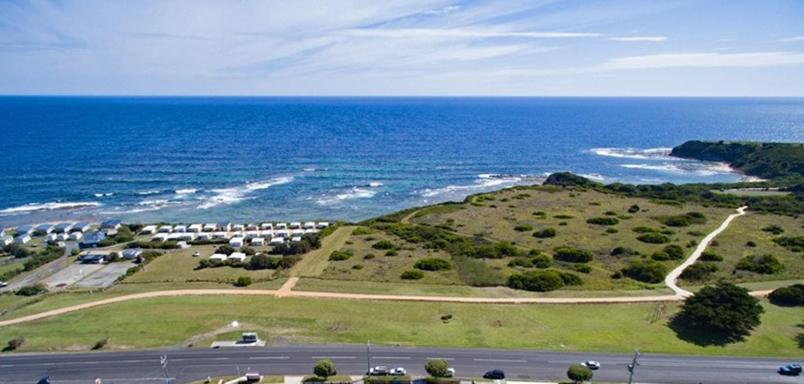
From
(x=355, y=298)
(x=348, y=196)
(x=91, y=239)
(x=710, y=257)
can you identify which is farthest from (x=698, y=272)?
(x=91, y=239)

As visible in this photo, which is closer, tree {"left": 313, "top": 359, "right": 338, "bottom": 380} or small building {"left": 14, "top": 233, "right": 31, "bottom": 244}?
tree {"left": 313, "top": 359, "right": 338, "bottom": 380}

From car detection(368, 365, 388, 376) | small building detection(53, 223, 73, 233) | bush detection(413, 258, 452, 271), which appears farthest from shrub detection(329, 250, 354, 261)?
small building detection(53, 223, 73, 233)

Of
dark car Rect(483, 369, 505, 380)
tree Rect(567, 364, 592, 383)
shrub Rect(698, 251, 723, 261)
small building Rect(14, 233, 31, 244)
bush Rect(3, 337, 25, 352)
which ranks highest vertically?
small building Rect(14, 233, 31, 244)

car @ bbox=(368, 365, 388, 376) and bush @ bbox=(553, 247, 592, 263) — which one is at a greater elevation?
bush @ bbox=(553, 247, 592, 263)

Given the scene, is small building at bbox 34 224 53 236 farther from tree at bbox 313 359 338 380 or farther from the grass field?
tree at bbox 313 359 338 380

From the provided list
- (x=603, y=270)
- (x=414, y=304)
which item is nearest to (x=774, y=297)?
(x=603, y=270)

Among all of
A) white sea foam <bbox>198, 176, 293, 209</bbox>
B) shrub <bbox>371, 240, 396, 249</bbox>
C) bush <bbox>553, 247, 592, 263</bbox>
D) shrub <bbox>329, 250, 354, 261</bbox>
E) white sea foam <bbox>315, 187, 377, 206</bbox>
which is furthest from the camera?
white sea foam <bbox>315, 187, 377, 206</bbox>
